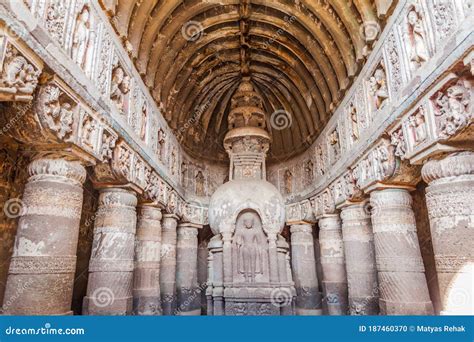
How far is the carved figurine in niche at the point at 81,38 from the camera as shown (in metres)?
5.76

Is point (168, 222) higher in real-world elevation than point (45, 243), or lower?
higher

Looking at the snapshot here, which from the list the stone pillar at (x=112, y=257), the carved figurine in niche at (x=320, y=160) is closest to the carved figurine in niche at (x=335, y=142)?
the carved figurine in niche at (x=320, y=160)

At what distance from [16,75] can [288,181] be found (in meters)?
13.3

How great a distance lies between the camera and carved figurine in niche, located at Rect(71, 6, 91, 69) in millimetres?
5761

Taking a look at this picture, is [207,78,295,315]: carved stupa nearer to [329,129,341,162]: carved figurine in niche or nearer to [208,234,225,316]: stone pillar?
[208,234,225,316]: stone pillar

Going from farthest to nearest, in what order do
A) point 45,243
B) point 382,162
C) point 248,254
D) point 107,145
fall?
point 248,254 → point 382,162 → point 107,145 → point 45,243

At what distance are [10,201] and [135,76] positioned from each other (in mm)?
4344

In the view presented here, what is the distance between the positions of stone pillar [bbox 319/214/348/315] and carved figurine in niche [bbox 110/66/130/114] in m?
7.77

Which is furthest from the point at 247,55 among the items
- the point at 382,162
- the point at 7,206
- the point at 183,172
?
the point at 7,206

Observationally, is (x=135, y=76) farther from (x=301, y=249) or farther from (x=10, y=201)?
(x=301, y=249)

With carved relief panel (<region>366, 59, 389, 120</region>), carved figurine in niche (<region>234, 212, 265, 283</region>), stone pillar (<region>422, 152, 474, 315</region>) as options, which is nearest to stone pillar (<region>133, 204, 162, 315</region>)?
carved figurine in niche (<region>234, 212, 265, 283</region>)

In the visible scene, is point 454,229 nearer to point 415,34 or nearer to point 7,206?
point 415,34

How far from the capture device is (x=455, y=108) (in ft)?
16.0

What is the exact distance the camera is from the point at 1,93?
3.96 m
